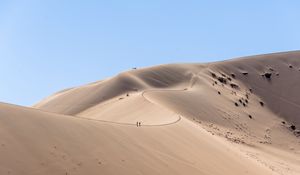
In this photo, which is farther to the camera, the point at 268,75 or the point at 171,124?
the point at 268,75

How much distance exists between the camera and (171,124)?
2361 cm

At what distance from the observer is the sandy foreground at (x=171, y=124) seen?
14.1 m

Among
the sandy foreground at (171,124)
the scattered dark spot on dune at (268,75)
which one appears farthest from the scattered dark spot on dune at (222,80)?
the scattered dark spot on dune at (268,75)

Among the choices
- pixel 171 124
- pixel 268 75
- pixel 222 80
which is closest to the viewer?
pixel 171 124

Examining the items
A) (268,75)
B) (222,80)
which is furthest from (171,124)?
(268,75)

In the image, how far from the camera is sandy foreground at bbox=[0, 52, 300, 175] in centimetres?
1411

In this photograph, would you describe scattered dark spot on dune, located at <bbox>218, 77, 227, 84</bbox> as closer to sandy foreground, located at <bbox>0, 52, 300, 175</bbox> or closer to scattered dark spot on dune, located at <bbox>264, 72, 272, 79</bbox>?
sandy foreground, located at <bbox>0, 52, 300, 175</bbox>

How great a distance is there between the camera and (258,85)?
49.9 m

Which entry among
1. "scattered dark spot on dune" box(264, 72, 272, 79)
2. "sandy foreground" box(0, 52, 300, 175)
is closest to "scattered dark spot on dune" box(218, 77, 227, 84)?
"sandy foreground" box(0, 52, 300, 175)

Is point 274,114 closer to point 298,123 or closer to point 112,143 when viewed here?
point 298,123

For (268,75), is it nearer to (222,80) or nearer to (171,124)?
(222,80)

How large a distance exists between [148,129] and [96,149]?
5603mm

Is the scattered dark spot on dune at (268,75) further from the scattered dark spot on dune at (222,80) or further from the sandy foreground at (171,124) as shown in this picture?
the scattered dark spot on dune at (222,80)

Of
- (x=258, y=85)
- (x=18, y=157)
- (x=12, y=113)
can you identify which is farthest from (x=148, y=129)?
(x=258, y=85)
